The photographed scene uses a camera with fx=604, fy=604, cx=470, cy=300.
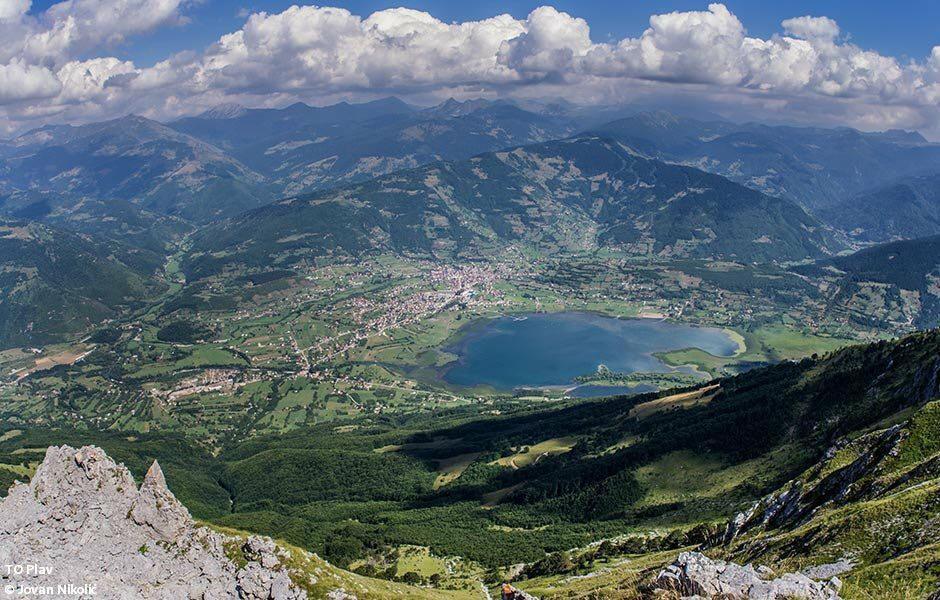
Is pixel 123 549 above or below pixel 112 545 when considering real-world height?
below

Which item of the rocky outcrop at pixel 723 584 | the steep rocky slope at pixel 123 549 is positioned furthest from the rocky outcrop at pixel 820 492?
the steep rocky slope at pixel 123 549

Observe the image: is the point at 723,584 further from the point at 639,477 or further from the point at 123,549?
the point at 639,477

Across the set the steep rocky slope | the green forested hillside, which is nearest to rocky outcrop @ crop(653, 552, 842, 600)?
the green forested hillside

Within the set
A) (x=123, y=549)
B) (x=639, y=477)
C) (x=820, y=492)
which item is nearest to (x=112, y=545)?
(x=123, y=549)

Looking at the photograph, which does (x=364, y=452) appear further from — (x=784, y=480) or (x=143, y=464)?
(x=784, y=480)

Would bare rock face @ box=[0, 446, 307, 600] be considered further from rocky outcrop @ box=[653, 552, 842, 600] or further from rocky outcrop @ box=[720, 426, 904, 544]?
rocky outcrop @ box=[720, 426, 904, 544]

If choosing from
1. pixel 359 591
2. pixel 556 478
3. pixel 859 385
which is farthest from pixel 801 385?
pixel 359 591
